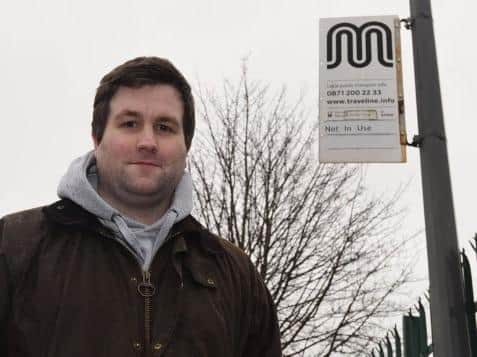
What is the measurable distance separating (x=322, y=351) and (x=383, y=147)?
6.69 m

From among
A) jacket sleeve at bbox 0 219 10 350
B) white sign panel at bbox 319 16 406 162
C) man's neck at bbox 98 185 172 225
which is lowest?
jacket sleeve at bbox 0 219 10 350

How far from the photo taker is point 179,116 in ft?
7.56

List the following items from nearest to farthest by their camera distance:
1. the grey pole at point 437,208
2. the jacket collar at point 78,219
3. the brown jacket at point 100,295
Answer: the brown jacket at point 100,295
the jacket collar at point 78,219
the grey pole at point 437,208

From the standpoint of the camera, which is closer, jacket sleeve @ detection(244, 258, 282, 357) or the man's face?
the man's face

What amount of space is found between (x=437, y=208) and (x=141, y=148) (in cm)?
228

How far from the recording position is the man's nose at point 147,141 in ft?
7.10

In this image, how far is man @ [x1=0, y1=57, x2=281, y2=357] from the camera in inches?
76.2

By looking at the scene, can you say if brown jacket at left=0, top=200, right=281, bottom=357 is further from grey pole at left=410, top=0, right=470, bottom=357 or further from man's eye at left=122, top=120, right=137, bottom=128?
grey pole at left=410, top=0, right=470, bottom=357

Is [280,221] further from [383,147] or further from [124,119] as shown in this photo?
[124,119]

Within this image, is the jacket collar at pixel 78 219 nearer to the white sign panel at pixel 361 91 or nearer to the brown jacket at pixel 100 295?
the brown jacket at pixel 100 295

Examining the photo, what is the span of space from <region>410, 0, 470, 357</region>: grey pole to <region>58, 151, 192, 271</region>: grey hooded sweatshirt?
6.54 ft

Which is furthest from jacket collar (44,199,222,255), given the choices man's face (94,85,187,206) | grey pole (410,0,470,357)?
grey pole (410,0,470,357)

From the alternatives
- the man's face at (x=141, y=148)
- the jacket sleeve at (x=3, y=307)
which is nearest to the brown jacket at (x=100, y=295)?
the jacket sleeve at (x=3, y=307)

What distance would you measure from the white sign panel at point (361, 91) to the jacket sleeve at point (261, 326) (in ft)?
7.19
